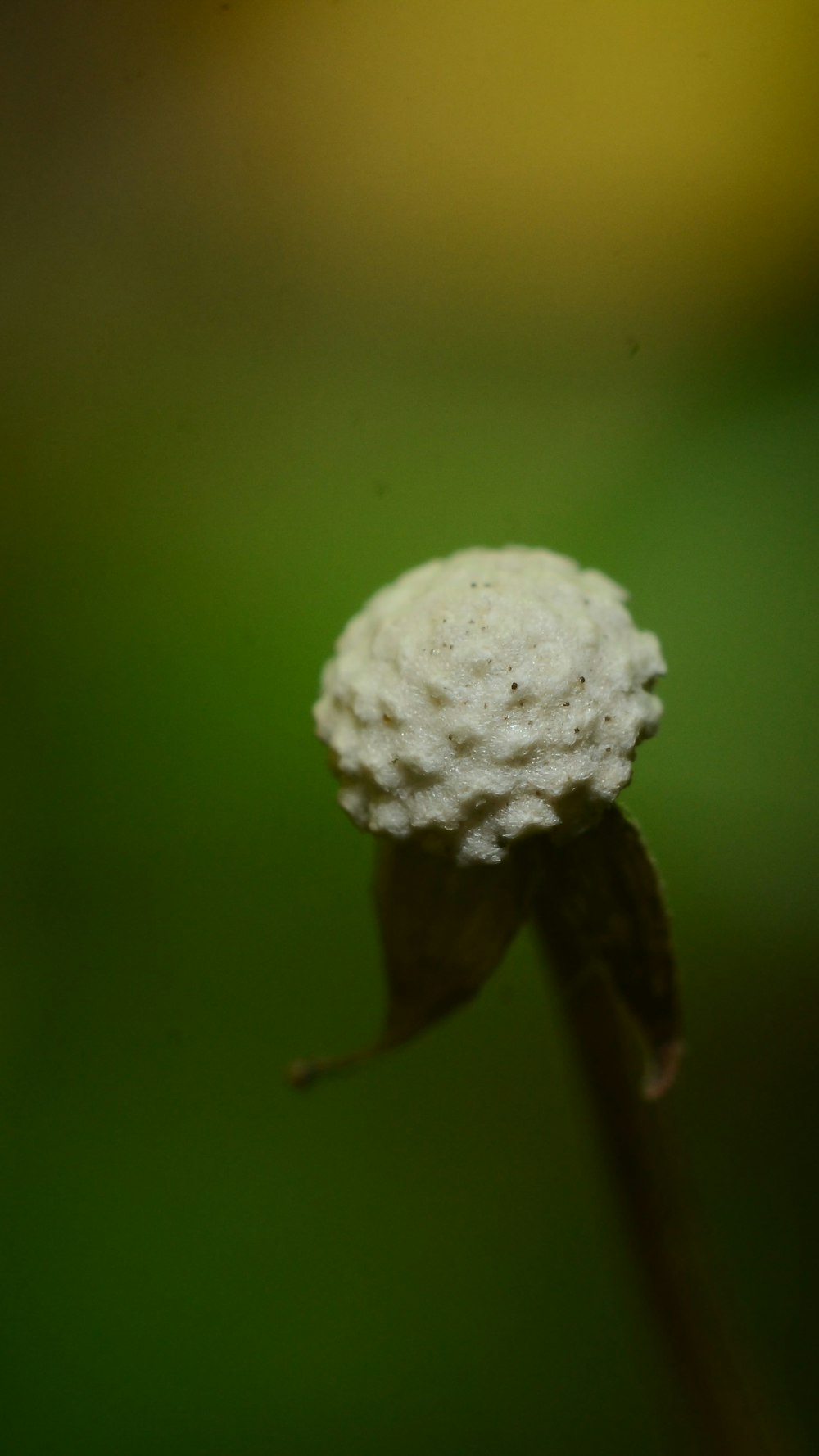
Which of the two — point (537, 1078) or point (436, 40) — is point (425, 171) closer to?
point (436, 40)

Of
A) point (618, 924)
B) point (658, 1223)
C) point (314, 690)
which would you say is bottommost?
point (658, 1223)

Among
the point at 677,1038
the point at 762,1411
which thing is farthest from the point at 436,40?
the point at 762,1411

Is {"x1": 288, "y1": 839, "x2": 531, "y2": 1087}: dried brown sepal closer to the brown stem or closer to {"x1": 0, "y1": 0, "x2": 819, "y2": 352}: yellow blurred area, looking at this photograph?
the brown stem

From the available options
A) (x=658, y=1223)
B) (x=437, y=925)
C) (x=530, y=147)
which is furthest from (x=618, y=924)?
(x=530, y=147)

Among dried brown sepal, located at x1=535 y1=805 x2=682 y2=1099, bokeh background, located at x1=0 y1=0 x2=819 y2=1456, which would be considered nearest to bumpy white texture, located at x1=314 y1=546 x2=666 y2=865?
dried brown sepal, located at x1=535 y1=805 x2=682 y2=1099

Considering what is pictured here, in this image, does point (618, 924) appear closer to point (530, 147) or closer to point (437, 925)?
point (437, 925)

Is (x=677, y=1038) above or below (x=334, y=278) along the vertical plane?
below

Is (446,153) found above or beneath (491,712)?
above
